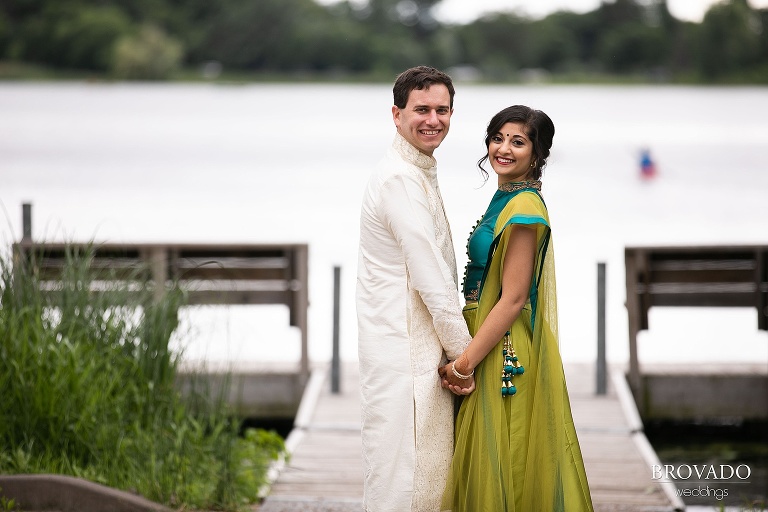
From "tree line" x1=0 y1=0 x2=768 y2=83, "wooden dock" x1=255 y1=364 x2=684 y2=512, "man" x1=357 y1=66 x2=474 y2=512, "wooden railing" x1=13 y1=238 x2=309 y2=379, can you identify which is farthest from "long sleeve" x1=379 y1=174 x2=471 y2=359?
"tree line" x1=0 y1=0 x2=768 y2=83

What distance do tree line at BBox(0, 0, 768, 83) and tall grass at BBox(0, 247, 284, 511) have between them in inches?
2341

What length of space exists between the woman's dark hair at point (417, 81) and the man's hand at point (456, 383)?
2.59 ft

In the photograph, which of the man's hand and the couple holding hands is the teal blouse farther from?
the man's hand

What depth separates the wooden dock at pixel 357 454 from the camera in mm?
4844

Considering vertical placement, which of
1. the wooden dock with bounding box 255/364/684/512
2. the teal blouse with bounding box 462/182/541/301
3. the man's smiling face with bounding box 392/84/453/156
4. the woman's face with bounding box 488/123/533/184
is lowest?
the wooden dock with bounding box 255/364/684/512

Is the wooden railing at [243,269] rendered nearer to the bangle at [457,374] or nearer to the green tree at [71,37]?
the bangle at [457,374]

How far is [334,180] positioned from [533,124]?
29.5m

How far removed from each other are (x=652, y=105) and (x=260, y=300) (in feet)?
210

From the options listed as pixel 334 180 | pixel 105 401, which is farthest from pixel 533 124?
pixel 334 180

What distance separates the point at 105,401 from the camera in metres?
4.77

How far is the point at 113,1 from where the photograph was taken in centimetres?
7012

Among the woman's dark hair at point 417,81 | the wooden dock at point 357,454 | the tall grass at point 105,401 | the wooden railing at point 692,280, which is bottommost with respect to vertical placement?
the wooden dock at point 357,454

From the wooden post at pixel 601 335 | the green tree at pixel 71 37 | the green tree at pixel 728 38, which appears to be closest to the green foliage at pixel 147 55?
the green tree at pixel 71 37

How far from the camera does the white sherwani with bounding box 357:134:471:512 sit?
3223 millimetres
